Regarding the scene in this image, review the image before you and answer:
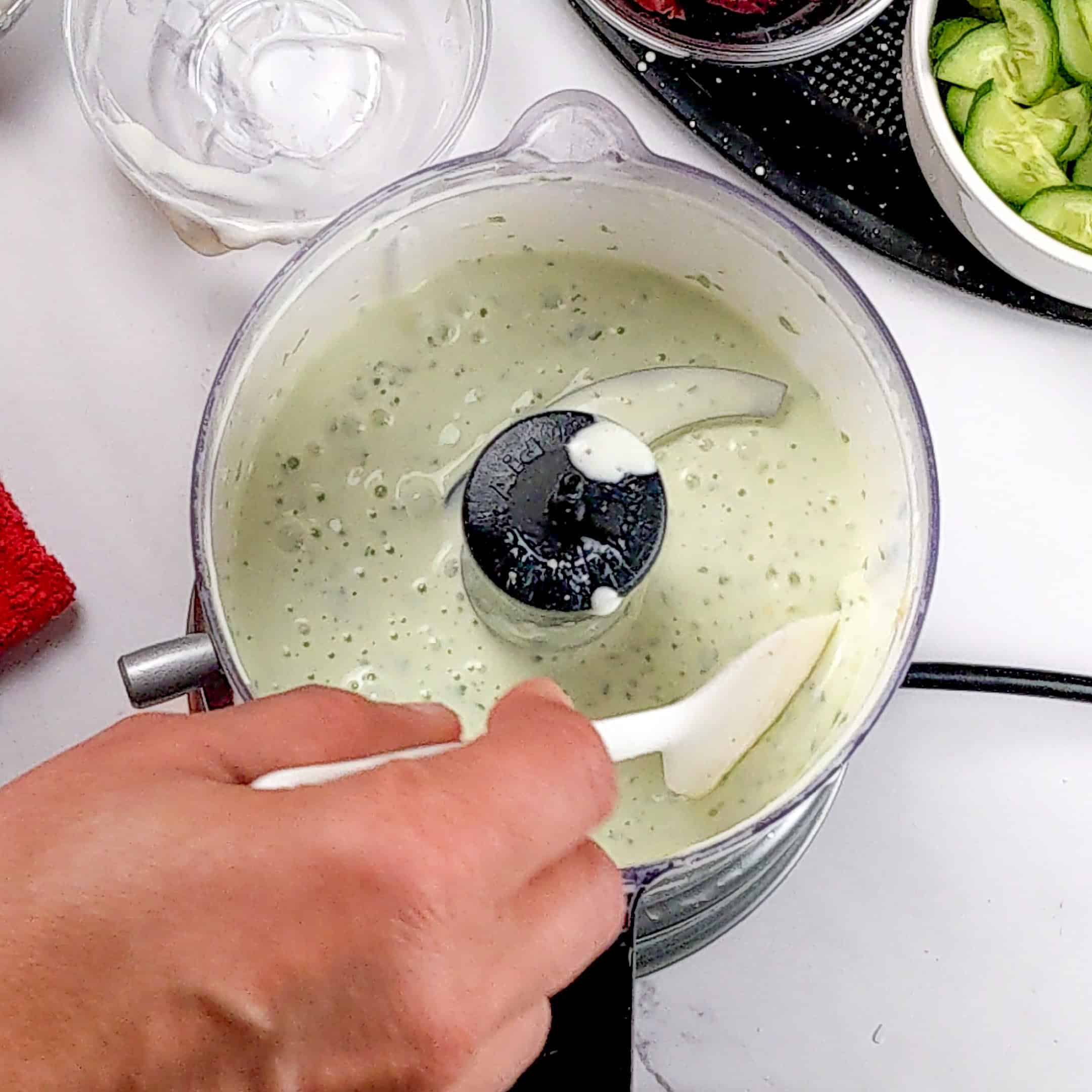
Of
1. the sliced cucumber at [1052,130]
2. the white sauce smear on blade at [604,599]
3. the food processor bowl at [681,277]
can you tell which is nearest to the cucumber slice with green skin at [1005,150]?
the sliced cucumber at [1052,130]

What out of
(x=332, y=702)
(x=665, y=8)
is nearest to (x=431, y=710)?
(x=332, y=702)

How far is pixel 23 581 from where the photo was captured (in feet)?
1.67

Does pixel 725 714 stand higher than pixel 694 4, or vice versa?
pixel 694 4

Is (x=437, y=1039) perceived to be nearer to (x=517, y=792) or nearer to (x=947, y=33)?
(x=517, y=792)

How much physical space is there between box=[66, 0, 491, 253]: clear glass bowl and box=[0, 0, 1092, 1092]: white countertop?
0.02 metres

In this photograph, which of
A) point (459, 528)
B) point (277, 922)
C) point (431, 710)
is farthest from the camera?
point (459, 528)

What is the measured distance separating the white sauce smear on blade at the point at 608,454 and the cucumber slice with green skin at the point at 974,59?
0.62ft

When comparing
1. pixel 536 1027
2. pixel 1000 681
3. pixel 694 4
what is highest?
pixel 694 4

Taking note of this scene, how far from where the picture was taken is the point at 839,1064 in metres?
0.51

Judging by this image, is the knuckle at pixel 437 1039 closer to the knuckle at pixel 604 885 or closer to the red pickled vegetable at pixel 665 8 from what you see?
the knuckle at pixel 604 885

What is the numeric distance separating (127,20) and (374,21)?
3.7 inches

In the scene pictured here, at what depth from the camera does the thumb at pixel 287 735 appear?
0.31 m

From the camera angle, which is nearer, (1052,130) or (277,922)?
(277,922)

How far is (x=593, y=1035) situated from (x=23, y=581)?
0.27 meters
